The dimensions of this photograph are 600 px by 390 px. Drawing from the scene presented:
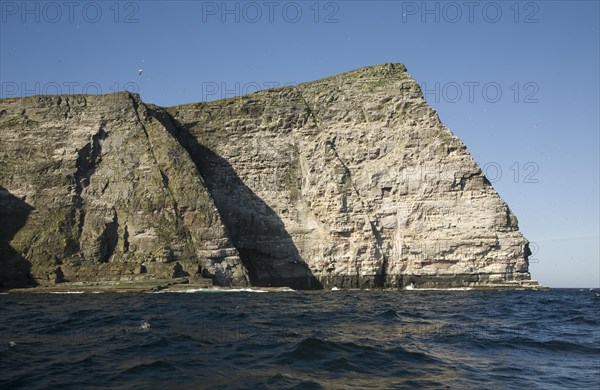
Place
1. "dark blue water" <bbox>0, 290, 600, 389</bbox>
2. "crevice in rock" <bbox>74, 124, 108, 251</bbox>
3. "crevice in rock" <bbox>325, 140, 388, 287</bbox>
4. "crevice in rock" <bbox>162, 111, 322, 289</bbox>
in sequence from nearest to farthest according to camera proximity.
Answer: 1. "dark blue water" <bbox>0, 290, 600, 389</bbox>
2. "crevice in rock" <bbox>74, 124, 108, 251</bbox>
3. "crevice in rock" <bbox>325, 140, 388, 287</bbox>
4. "crevice in rock" <bbox>162, 111, 322, 289</bbox>

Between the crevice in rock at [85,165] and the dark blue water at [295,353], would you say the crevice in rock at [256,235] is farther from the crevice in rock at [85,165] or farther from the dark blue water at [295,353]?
the dark blue water at [295,353]

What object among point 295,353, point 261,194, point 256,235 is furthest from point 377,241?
point 295,353

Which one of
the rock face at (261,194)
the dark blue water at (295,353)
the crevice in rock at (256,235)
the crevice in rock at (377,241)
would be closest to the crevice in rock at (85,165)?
the rock face at (261,194)

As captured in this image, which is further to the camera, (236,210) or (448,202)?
(236,210)

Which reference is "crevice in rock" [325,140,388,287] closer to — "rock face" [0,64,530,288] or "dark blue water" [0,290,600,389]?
"rock face" [0,64,530,288]

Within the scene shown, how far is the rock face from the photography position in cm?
5038

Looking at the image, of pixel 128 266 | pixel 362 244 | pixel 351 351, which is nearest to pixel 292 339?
pixel 351 351

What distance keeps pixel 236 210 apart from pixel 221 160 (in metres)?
6.86

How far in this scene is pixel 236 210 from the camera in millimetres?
58375

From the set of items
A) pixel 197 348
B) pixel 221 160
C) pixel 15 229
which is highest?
pixel 221 160

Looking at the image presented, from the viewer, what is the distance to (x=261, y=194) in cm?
5862

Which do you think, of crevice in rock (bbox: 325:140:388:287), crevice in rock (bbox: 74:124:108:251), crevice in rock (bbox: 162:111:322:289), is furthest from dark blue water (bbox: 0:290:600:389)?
crevice in rock (bbox: 162:111:322:289)

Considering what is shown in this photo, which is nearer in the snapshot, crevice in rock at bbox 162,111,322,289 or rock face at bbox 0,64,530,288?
rock face at bbox 0,64,530,288

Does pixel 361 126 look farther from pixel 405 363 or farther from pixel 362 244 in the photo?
pixel 405 363
